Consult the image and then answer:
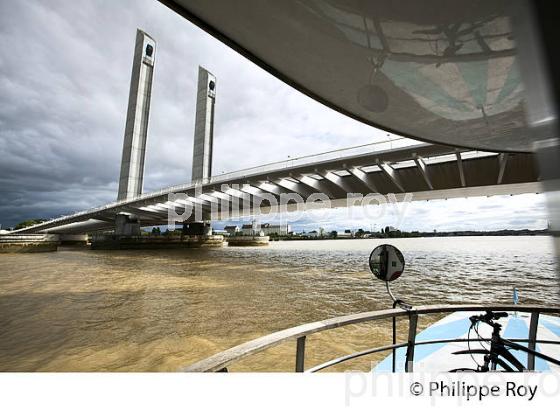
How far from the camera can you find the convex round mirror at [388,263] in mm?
2727

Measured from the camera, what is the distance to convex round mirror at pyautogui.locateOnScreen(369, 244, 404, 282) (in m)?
2.73

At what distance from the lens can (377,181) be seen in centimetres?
2216

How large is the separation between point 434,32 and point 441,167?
1847 centimetres

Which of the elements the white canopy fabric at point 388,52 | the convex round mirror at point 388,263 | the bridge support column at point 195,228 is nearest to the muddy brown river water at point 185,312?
the convex round mirror at point 388,263

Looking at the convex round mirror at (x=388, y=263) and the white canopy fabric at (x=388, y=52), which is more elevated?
the white canopy fabric at (x=388, y=52)

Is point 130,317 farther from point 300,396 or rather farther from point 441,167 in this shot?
point 441,167

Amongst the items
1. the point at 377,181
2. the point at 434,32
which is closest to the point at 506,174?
the point at 377,181

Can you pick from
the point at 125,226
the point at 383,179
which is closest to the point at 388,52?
the point at 383,179

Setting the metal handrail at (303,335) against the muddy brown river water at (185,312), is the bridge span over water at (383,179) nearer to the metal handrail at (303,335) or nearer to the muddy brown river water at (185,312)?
the muddy brown river water at (185,312)

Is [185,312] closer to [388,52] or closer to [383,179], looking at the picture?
[388,52]

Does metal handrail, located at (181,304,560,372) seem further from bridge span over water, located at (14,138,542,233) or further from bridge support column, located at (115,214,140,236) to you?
bridge support column, located at (115,214,140,236)

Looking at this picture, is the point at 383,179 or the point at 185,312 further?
the point at 383,179

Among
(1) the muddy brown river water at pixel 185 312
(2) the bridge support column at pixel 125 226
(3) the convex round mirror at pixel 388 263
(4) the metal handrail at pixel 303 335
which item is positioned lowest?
(1) the muddy brown river water at pixel 185 312

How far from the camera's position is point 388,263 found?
273cm
